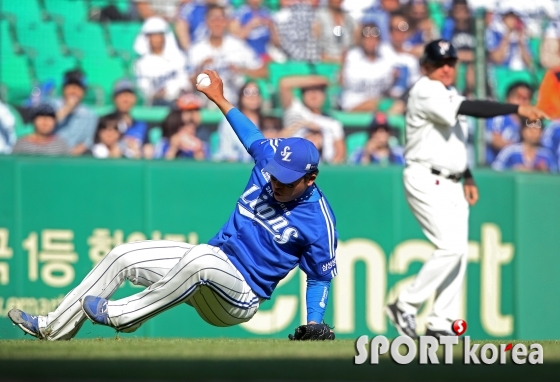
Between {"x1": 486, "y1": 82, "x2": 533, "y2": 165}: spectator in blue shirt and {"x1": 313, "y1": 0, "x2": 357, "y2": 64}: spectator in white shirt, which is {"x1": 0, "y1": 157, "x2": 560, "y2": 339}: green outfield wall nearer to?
{"x1": 486, "y1": 82, "x2": 533, "y2": 165}: spectator in blue shirt

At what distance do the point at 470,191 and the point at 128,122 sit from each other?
11.0ft

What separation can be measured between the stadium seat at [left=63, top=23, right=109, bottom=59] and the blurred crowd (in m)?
0.16

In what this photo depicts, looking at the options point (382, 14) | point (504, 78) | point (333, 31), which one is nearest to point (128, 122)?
point (333, 31)

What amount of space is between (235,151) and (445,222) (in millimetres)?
2532

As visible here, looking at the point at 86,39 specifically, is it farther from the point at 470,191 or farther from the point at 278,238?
the point at 278,238

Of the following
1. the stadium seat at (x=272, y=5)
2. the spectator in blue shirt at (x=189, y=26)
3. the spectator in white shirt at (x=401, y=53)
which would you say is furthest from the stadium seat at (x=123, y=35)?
the spectator in white shirt at (x=401, y=53)

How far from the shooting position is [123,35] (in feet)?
31.9

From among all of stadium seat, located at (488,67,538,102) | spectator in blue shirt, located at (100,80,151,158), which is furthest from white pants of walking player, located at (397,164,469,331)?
spectator in blue shirt, located at (100,80,151,158)

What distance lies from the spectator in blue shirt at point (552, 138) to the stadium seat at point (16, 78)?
5.18 m

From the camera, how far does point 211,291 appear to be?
5.61m

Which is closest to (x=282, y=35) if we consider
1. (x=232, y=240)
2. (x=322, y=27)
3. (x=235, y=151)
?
(x=322, y=27)

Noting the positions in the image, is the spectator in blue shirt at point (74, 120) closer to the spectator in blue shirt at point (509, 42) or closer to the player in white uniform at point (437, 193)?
the player in white uniform at point (437, 193)

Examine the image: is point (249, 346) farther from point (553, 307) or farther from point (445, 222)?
point (553, 307)

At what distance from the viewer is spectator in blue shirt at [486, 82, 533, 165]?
10141 millimetres
